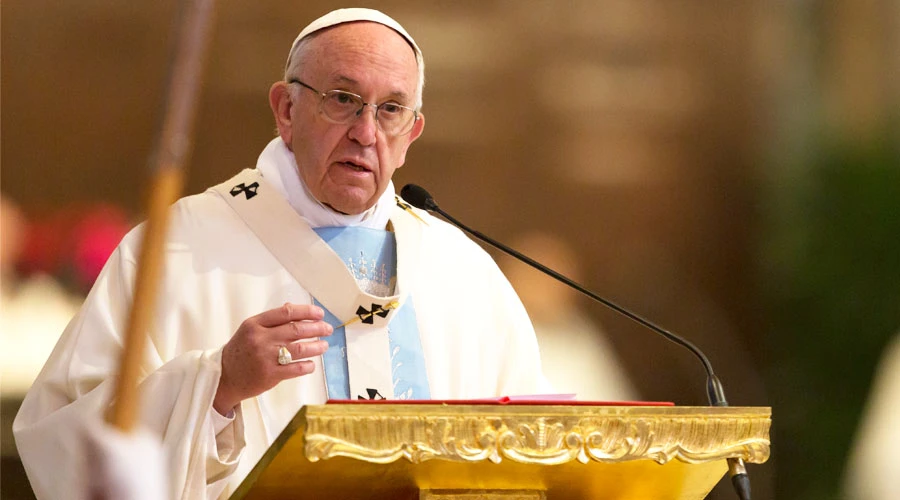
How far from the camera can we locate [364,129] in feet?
10.0

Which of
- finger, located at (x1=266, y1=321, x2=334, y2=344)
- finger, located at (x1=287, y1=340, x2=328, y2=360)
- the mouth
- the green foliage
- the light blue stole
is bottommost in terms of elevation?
the green foliage

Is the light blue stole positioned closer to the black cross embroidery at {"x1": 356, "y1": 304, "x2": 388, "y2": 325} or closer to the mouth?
the black cross embroidery at {"x1": 356, "y1": 304, "x2": 388, "y2": 325}

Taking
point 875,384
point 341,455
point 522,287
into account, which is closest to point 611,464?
point 341,455

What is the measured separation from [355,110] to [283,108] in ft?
0.92

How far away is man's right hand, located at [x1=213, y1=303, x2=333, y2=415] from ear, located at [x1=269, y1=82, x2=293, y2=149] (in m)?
1.07

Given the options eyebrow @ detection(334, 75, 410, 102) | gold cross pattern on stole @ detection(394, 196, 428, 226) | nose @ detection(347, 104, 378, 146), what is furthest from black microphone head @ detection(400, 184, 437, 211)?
gold cross pattern on stole @ detection(394, 196, 428, 226)

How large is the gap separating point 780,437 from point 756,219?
40.3 inches

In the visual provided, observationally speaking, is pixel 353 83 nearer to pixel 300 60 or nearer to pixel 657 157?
pixel 300 60

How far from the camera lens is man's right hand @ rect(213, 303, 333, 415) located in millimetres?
2154

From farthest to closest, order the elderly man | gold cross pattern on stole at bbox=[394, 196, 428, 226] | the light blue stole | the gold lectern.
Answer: gold cross pattern on stole at bbox=[394, 196, 428, 226] < the light blue stole < the elderly man < the gold lectern

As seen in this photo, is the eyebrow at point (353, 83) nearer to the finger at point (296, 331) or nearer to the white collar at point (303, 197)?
the white collar at point (303, 197)

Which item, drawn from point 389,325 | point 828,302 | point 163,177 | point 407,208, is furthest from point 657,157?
point 163,177

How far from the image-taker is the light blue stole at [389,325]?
3.01 m

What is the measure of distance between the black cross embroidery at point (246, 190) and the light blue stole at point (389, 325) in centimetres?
20
